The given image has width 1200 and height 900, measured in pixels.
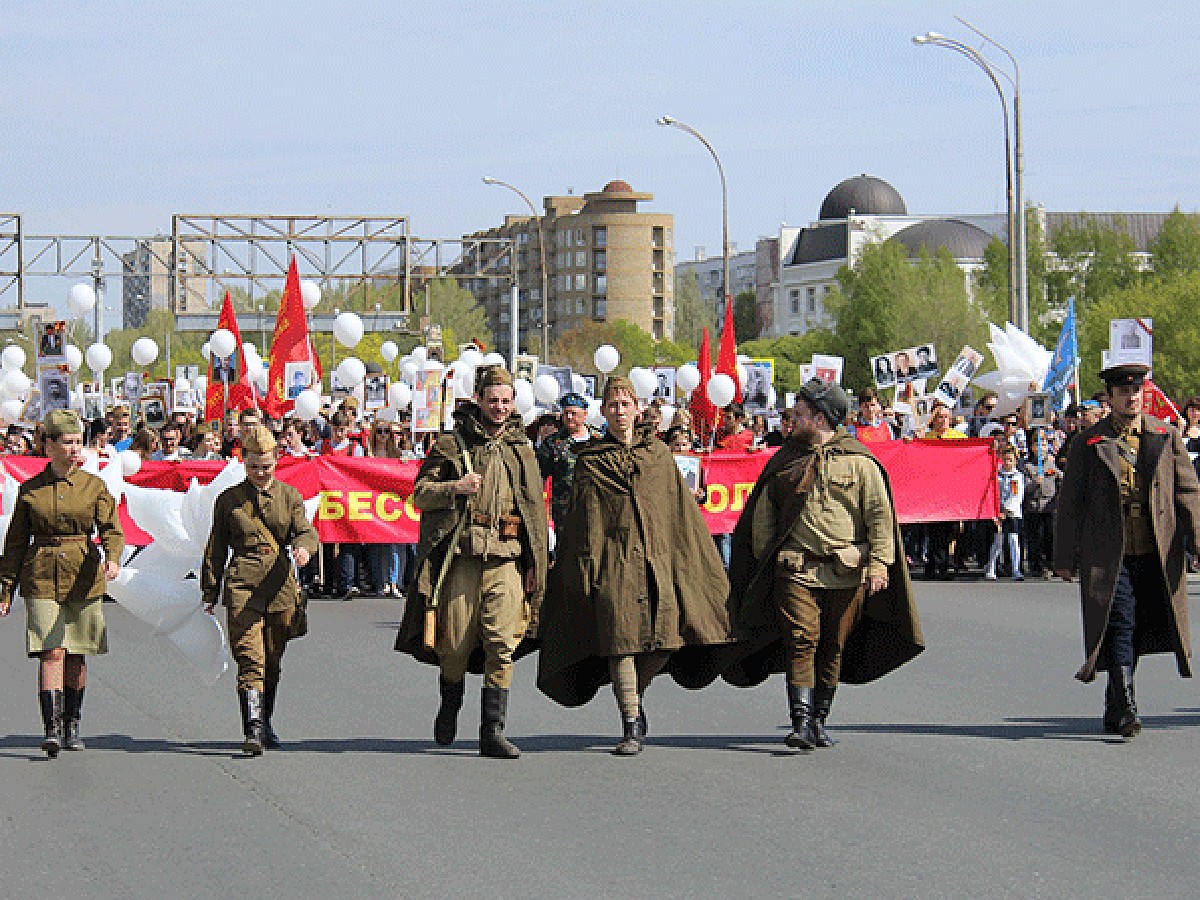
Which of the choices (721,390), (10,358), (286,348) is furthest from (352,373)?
(10,358)

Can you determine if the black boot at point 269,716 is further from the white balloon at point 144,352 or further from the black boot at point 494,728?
the white balloon at point 144,352

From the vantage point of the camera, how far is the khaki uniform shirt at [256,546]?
31.0 feet

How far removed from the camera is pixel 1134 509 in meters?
9.91

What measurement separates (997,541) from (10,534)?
41.0 ft

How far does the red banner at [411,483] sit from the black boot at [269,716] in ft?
25.2

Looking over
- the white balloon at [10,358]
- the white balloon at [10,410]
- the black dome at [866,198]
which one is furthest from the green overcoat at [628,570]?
the black dome at [866,198]

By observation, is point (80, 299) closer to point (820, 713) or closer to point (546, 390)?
point (546, 390)

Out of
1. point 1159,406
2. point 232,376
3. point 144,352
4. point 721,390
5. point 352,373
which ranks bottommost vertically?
point 1159,406

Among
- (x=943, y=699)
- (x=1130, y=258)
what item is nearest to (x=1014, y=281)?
(x=943, y=699)

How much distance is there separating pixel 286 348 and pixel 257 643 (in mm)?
16627

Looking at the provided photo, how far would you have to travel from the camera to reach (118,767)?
29.3 ft

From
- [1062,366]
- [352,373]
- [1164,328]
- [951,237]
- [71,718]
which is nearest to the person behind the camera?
[71,718]

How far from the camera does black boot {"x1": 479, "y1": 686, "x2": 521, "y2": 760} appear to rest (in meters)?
9.05

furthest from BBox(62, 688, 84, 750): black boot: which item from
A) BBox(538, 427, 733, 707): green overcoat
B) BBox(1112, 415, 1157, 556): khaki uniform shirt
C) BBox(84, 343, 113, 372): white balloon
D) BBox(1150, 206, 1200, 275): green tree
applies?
BBox(1150, 206, 1200, 275): green tree
